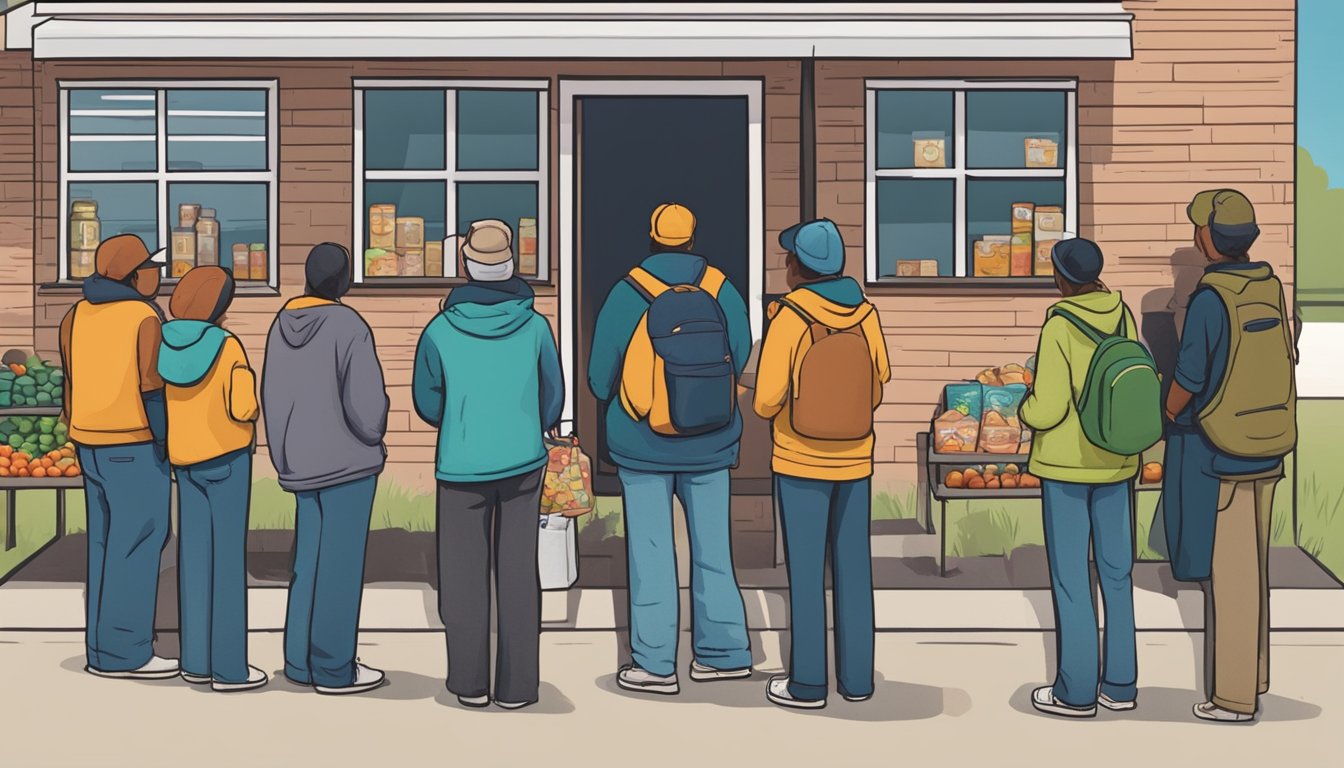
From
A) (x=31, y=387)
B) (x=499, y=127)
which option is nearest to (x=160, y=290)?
(x=31, y=387)

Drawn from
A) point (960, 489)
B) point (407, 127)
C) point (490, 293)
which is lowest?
point (960, 489)

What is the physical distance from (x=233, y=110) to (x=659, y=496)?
5.65 m

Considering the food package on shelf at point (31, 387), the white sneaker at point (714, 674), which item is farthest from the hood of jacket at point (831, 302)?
the food package on shelf at point (31, 387)

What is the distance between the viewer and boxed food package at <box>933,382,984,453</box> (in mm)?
10102

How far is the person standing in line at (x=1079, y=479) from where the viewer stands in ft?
22.8

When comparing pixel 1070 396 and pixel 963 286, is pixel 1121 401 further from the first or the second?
pixel 963 286

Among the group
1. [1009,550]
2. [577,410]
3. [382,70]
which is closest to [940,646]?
[1009,550]

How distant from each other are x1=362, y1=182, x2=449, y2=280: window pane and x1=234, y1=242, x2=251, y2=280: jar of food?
78cm

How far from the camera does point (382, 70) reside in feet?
38.5

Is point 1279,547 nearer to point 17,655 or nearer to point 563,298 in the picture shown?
point 563,298

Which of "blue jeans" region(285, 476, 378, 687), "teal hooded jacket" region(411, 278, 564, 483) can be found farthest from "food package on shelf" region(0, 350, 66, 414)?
"teal hooded jacket" region(411, 278, 564, 483)

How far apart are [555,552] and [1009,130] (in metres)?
4.51

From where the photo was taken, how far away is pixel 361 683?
7480 mm

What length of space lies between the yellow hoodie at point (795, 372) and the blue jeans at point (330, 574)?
5.43 ft
